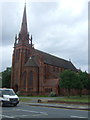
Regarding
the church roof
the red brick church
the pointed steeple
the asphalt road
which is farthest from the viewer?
the pointed steeple

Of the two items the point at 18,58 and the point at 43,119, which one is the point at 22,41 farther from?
the point at 43,119

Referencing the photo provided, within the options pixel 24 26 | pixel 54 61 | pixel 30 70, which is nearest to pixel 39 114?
pixel 30 70

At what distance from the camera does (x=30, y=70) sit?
Answer: 7238 centimetres

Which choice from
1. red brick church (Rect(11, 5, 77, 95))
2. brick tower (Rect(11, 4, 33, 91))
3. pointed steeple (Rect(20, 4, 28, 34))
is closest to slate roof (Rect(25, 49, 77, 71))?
red brick church (Rect(11, 5, 77, 95))

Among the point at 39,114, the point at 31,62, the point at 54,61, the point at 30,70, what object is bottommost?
the point at 39,114

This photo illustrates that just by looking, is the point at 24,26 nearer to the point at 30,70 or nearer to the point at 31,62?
the point at 31,62

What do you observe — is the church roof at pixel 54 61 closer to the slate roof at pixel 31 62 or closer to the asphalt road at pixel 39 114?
the slate roof at pixel 31 62

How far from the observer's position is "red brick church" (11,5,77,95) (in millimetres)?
70500

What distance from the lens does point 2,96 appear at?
2212 centimetres

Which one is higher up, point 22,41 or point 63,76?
point 22,41

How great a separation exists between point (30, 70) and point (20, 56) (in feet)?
25.2

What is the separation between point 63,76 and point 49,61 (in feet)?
98.7

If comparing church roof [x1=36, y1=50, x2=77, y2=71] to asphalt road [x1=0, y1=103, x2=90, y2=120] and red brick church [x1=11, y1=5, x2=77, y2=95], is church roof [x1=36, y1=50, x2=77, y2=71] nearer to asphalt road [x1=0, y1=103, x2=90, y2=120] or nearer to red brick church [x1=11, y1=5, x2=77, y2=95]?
red brick church [x1=11, y1=5, x2=77, y2=95]

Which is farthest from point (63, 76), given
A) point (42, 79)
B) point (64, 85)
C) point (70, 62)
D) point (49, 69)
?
point (70, 62)
